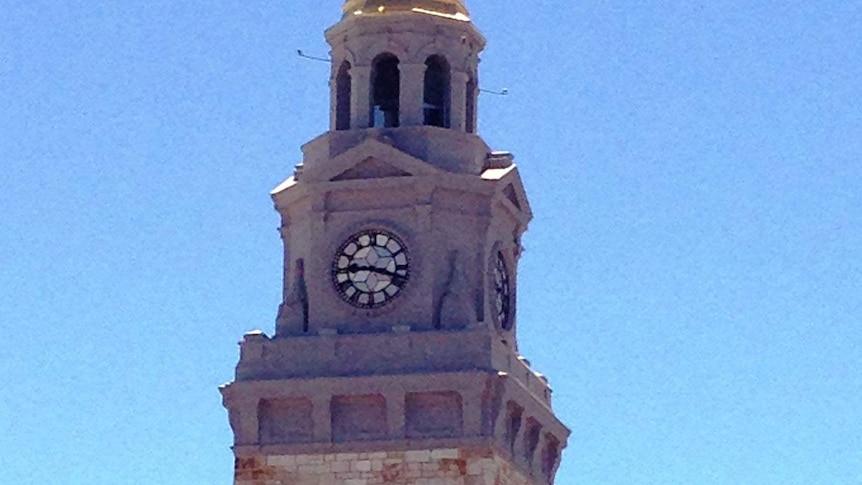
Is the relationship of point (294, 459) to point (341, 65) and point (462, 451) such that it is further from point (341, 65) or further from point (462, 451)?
point (341, 65)

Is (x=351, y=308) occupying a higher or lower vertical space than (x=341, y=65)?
lower

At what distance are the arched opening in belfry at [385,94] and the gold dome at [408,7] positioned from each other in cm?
141

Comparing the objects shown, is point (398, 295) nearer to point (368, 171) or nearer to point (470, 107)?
point (368, 171)

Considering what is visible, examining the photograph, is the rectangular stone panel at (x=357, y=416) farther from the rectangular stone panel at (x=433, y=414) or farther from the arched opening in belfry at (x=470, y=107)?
the arched opening in belfry at (x=470, y=107)

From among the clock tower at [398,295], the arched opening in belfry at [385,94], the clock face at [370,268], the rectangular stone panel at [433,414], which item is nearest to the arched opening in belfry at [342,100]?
the clock tower at [398,295]

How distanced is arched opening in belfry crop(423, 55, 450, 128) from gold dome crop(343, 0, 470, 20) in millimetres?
1380

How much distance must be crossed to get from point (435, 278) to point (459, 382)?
129 inches

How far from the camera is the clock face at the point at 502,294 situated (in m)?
99.1

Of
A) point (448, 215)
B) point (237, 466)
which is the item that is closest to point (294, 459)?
point (237, 466)

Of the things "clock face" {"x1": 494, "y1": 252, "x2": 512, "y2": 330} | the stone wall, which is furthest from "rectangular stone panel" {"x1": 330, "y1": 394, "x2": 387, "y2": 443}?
"clock face" {"x1": 494, "y1": 252, "x2": 512, "y2": 330}

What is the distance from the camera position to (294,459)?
9638cm

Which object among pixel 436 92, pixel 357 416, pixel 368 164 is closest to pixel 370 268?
pixel 368 164

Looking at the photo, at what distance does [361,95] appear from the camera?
326ft

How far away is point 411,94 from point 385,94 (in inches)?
67.7
